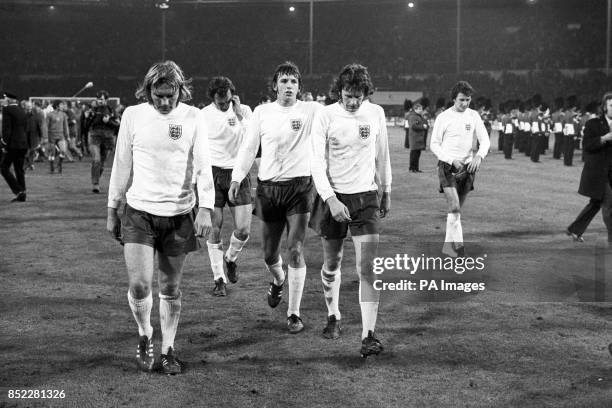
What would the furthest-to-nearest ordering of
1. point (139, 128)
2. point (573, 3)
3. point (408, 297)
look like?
point (573, 3) → point (408, 297) → point (139, 128)

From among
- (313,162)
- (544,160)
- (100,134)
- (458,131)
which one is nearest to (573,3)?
(544,160)

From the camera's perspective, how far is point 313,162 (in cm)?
624

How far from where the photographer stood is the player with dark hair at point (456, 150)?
10.0 metres

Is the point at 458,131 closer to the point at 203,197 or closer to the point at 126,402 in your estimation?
the point at 203,197

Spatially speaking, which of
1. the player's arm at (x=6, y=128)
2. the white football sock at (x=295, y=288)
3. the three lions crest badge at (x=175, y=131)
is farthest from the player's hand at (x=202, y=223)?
the player's arm at (x=6, y=128)

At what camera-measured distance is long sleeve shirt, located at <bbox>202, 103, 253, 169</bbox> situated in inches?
328

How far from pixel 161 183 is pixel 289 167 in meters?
1.63

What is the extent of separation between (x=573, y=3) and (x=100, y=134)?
4875 centimetres

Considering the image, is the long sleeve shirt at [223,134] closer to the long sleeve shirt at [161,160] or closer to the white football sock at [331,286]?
the white football sock at [331,286]

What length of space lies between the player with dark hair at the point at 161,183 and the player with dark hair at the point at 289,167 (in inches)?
50.6

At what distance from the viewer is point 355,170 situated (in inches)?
248

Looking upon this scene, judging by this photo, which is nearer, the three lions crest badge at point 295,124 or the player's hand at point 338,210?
the player's hand at point 338,210

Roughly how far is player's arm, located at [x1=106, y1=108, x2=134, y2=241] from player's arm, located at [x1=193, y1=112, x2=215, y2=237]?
450 mm

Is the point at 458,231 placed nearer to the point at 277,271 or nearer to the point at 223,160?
the point at 223,160
